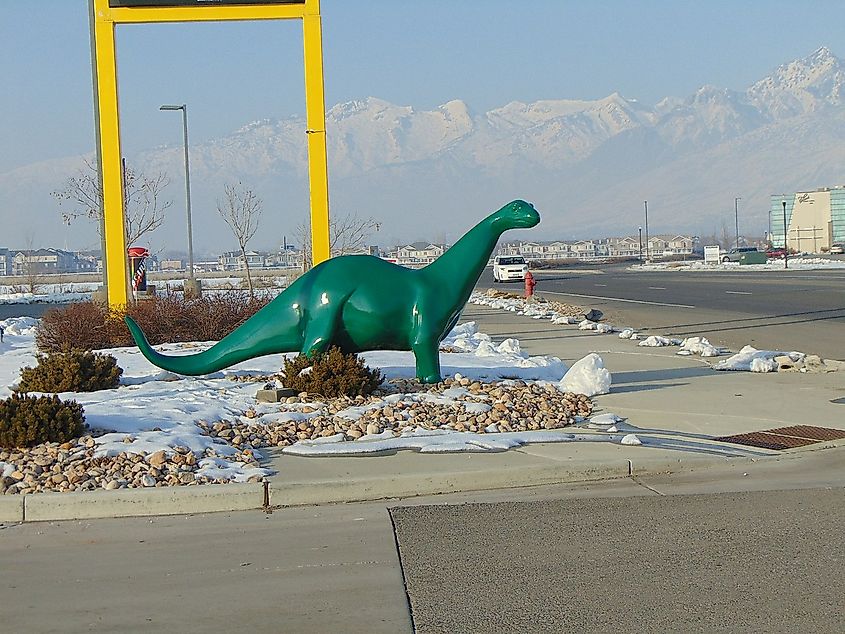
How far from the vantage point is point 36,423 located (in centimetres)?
883

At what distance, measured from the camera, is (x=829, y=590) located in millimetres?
5531

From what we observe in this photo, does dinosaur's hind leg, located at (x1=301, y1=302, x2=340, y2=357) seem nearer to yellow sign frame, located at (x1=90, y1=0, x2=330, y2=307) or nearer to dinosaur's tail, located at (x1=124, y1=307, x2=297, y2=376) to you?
dinosaur's tail, located at (x1=124, y1=307, x2=297, y2=376)

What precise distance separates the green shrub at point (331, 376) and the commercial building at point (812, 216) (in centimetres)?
13323

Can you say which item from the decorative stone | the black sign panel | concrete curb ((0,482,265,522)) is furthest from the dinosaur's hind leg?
the black sign panel

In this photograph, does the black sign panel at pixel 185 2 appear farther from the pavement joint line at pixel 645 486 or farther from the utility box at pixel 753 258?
the utility box at pixel 753 258

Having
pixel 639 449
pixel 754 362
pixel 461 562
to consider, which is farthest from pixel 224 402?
pixel 754 362

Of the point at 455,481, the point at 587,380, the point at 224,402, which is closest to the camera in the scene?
the point at 455,481

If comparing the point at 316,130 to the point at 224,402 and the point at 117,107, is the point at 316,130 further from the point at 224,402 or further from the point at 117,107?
the point at 224,402

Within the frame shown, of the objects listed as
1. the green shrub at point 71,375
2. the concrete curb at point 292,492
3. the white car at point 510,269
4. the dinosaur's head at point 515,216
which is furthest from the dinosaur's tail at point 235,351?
the white car at point 510,269

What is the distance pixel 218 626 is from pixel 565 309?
87.0 ft

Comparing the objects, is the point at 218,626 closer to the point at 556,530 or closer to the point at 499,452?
the point at 556,530

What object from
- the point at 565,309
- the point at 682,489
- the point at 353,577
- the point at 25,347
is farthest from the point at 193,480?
the point at 565,309

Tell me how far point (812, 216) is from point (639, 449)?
5688 inches

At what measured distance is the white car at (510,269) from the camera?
57.8 meters
